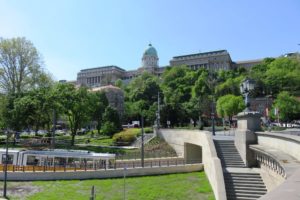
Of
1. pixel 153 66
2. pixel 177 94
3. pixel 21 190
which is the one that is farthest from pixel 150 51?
pixel 21 190

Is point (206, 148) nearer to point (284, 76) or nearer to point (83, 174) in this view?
point (83, 174)

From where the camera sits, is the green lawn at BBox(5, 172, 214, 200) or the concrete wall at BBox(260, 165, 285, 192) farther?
the green lawn at BBox(5, 172, 214, 200)

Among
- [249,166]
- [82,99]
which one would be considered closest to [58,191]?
[249,166]

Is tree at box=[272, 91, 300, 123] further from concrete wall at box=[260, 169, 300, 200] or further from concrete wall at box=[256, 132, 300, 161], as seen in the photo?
concrete wall at box=[260, 169, 300, 200]

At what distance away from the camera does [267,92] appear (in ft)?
300

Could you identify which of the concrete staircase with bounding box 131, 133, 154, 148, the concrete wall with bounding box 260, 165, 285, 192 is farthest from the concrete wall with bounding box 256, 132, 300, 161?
the concrete staircase with bounding box 131, 133, 154, 148

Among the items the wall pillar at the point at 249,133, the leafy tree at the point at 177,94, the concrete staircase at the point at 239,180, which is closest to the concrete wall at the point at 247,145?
the wall pillar at the point at 249,133

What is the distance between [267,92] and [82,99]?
5585 cm

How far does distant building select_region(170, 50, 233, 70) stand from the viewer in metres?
153

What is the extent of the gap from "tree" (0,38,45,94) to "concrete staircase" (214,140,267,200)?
43.8 m

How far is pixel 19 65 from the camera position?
191 feet

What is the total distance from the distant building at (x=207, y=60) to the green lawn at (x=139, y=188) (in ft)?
424

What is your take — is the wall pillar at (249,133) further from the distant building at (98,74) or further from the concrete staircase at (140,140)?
the distant building at (98,74)

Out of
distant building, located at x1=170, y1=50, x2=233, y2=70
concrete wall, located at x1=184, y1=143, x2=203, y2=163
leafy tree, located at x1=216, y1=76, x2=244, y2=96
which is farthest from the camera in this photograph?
distant building, located at x1=170, y1=50, x2=233, y2=70
